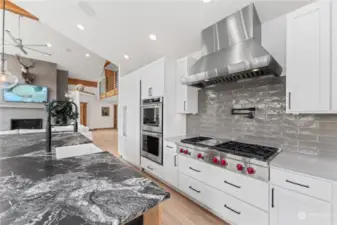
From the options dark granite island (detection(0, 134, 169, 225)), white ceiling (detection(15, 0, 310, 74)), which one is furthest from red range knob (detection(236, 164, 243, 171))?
white ceiling (detection(15, 0, 310, 74))

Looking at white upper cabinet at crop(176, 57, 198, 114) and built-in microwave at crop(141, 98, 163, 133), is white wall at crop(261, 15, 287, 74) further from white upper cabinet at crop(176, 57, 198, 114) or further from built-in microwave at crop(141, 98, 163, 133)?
built-in microwave at crop(141, 98, 163, 133)

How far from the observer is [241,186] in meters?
1.56

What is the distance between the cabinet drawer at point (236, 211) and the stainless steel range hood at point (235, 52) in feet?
4.60

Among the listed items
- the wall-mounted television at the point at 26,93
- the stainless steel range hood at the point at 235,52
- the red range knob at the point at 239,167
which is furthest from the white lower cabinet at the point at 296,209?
the wall-mounted television at the point at 26,93

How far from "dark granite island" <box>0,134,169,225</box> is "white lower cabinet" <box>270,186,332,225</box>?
1.19m

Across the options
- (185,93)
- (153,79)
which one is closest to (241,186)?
(185,93)

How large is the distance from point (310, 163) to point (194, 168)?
3.94ft

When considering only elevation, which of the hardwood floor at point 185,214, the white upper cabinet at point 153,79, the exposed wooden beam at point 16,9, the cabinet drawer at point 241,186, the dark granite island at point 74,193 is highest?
the exposed wooden beam at point 16,9

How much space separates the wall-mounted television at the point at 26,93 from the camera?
5.47 meters

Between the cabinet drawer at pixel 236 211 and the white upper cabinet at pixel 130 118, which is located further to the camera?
the white upper cabinet at pixel 130 118

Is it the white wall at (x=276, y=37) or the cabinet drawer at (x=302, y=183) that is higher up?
the white wall at (x=276, y=37)

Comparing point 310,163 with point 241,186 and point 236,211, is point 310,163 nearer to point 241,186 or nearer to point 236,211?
point 241,186

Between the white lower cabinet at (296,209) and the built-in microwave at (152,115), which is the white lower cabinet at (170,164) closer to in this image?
the built-in microwave at (152,115)

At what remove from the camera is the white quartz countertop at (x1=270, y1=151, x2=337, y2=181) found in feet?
3.87
